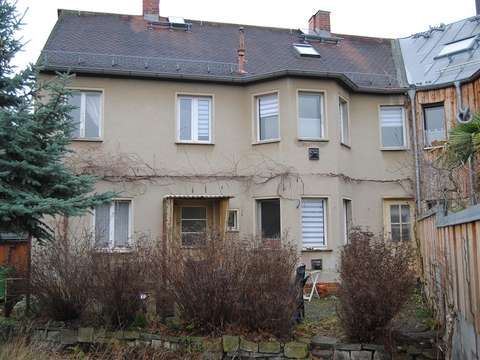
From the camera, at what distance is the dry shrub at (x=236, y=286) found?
26.6ft

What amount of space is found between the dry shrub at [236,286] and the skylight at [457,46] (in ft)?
39.6

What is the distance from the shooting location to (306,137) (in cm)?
1485

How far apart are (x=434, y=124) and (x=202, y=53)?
7.83 metres

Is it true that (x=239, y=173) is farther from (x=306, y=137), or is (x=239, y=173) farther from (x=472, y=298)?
(x=472, y=298)

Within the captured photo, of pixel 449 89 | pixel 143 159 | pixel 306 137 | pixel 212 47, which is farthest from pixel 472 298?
pixel 212 47

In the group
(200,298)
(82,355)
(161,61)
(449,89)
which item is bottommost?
(82,355)

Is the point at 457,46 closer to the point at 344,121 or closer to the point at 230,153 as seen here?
the point at 344,121

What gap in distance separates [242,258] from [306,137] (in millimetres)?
7338

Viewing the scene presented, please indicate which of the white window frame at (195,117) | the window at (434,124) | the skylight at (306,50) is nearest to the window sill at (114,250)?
the white window frame at (195,117)

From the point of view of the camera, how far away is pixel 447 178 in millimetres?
14719

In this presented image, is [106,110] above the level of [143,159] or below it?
above

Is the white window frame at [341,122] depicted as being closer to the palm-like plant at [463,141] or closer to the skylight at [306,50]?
the skylight at [306,50]

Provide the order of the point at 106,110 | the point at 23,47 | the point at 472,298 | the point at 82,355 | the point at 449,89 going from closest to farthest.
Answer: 1. the point at 472,298
2. the point at 82,355
3. the point at 23,47
4. the point at 106,110
5. the point at 449,89

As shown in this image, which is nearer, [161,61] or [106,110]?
[106,110]
